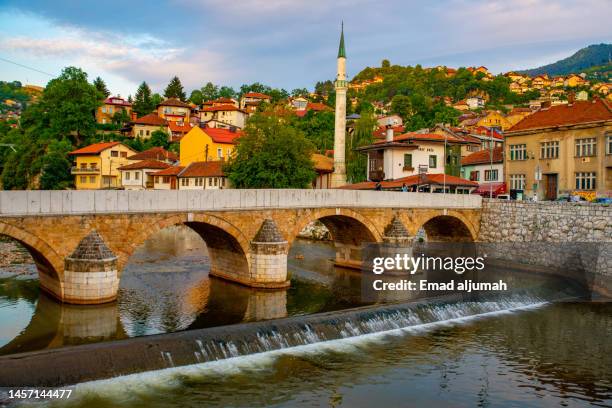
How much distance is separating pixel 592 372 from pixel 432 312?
6684mm

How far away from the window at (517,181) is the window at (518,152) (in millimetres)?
1376

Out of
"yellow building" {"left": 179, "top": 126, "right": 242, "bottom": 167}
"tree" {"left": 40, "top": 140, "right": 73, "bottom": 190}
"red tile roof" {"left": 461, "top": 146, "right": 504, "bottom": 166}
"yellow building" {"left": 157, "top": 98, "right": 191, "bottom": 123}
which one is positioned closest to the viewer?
"red tile roof" {"left": 461, "top": 146, "right": 504, "bottom": 166}

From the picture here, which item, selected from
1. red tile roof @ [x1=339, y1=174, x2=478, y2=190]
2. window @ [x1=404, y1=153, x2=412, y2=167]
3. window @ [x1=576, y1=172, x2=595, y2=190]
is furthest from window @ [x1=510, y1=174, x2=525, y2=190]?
window @ [x1=404, y1=153, x2=412, y2=167]

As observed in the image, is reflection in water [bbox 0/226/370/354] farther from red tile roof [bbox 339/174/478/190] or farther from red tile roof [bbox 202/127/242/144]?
red tile roof [bbox 202/127/242/144]

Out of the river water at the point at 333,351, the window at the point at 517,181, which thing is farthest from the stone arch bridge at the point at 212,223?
the window at the point at 517,181

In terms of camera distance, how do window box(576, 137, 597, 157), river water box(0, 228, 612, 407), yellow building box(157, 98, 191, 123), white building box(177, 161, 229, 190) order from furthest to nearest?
yellow building box(157, 98, 191, 123)
white building box(177, 161, 229, 190)
window box(576, 137, 597, 157)
river water box(0, 228, 612, 407)

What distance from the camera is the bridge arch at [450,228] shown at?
34.8 m

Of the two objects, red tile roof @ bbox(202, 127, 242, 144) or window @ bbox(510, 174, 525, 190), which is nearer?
window @ bbox(510, 174, 525, 190)

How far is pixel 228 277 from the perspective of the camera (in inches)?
1077

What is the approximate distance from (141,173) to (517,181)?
40.8 m

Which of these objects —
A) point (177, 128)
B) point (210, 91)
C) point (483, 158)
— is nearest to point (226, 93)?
point (210, 91)

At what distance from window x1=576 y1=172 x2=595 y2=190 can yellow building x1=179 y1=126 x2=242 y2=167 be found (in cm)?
3781

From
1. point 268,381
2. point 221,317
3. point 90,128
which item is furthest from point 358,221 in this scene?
point 90,128

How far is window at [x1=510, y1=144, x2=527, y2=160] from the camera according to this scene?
40.1 meters
